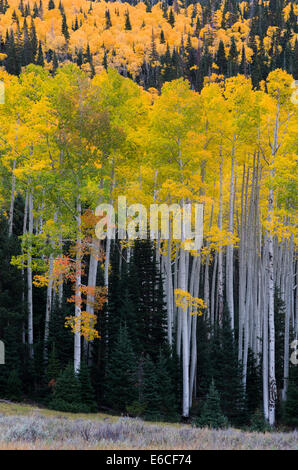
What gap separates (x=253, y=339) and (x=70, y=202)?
34.4 ft

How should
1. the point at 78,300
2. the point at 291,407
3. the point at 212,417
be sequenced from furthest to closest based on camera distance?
the point at 291,407, the point at 78,300, the point at 212,417

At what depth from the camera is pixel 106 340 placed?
16.2 meters

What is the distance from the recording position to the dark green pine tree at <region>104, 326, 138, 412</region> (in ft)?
47.0

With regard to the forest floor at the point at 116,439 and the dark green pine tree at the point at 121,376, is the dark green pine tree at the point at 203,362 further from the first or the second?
the forest floor at the point at 116,439

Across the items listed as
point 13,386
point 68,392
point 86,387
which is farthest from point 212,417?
point 13,386

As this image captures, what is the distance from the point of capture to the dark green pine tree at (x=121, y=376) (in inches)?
564

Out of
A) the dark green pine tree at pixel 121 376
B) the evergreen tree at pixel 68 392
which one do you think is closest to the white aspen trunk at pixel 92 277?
the dark green pine tree at pixel 121 376

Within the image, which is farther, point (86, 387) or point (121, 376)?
point (121, 376)

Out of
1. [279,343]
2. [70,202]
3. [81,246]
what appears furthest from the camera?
[279,343]

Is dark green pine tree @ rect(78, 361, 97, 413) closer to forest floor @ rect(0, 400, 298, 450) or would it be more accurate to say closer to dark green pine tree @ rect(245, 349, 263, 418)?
forest floor @ rect(0, 400, 298, 450)

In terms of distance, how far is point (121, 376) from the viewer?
47.0 ft

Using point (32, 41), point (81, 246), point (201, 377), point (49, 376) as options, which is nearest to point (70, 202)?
point (81, 246)

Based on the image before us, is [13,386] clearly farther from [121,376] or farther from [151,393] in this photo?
[151,393]
